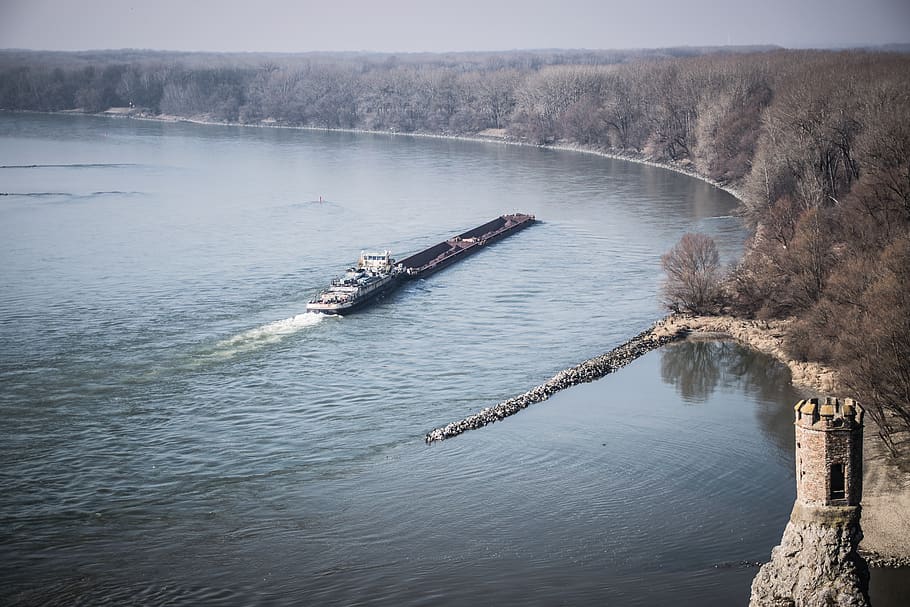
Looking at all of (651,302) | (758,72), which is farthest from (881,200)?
(758,72)

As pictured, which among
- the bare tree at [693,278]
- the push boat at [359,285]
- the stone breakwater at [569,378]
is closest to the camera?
the stone breakwater at [569,378]

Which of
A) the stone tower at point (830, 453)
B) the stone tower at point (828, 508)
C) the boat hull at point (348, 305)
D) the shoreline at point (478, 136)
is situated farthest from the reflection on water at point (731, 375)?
the shoreline at point (478, 136)

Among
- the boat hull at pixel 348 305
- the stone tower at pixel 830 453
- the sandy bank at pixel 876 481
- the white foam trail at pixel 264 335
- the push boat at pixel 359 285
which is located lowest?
the sandy bank at pixel 876 481

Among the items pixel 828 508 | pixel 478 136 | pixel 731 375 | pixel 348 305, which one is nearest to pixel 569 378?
pixel 731 375

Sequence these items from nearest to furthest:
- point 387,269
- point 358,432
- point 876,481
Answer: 1. point 876,481
2. point 358,432
3. point 387,269

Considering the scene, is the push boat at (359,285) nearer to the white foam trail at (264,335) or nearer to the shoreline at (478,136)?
the white foam trail at (264,335)

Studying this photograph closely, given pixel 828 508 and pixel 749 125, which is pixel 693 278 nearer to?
pixel 828 508
